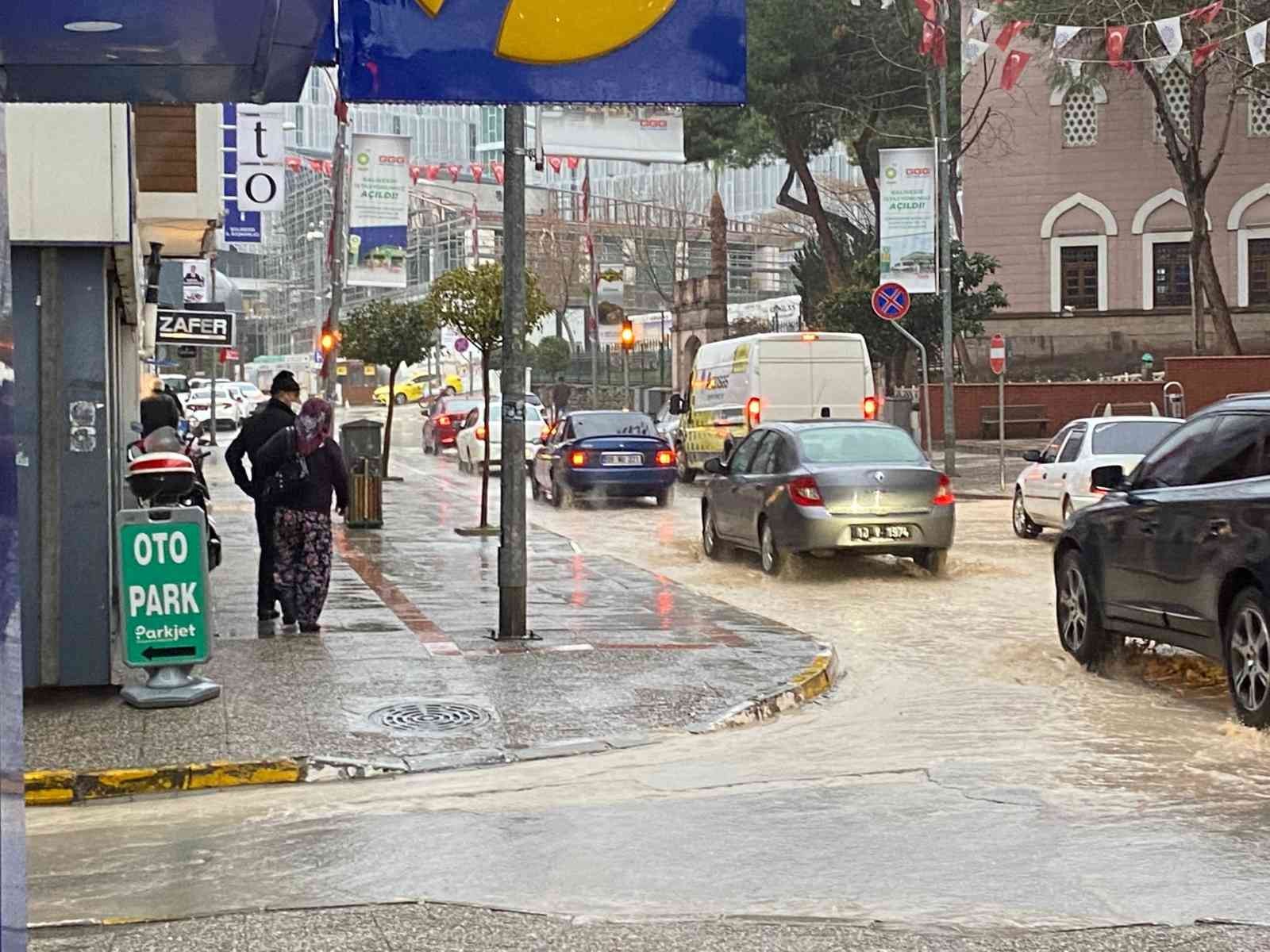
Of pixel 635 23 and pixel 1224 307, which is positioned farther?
pixel 1224 307

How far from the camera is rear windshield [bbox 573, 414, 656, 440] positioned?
2928 cm

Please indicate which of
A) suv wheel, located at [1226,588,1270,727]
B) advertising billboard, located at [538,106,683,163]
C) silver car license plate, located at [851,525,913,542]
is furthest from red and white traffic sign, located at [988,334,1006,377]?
suv wheel, located at [1226,588,1270,727]

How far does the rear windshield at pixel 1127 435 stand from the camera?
20.4 meters

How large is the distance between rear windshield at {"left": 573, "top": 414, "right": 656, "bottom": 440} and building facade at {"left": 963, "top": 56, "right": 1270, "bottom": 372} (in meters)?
26.4

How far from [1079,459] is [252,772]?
14032 mm

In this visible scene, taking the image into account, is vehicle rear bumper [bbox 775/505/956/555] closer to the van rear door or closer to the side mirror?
the side mirror

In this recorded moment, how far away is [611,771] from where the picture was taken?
8.45 m

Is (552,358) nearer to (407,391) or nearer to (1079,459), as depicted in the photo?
(407,391)

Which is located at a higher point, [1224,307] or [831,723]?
[1224,307]

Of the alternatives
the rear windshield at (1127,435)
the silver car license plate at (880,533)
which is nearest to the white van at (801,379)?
the rear windshield at (1127,435)

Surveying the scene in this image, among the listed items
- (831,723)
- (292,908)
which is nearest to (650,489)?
(831,723)

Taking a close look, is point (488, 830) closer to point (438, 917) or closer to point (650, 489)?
point (438, 917)

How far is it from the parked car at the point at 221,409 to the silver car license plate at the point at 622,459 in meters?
35.1

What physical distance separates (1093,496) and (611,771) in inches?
489
